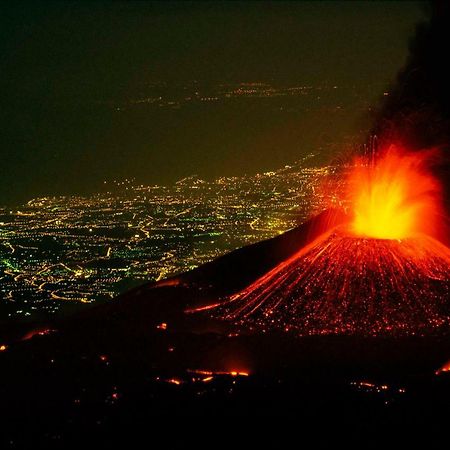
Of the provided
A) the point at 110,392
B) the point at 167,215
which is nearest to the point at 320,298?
the point at 110,392

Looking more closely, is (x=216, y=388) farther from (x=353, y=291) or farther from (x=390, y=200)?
(x=390, y=200)

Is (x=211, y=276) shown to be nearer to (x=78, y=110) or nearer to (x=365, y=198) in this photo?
(x=365, y=198)

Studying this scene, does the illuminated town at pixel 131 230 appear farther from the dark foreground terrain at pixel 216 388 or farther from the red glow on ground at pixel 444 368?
the red glow on ground at pixel 444 368

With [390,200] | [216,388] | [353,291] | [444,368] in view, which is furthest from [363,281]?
[216,388]

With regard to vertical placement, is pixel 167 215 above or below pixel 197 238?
above

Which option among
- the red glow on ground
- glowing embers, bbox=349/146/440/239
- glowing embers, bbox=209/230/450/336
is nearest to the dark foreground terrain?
the red glow on ground

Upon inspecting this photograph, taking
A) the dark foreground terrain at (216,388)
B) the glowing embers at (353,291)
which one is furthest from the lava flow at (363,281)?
the dark foreground terrain at (216,388)

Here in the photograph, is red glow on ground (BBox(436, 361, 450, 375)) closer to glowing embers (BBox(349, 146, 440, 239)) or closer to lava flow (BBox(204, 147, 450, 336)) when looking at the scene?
lava flow (BBox(204, 147, 450, 336))
